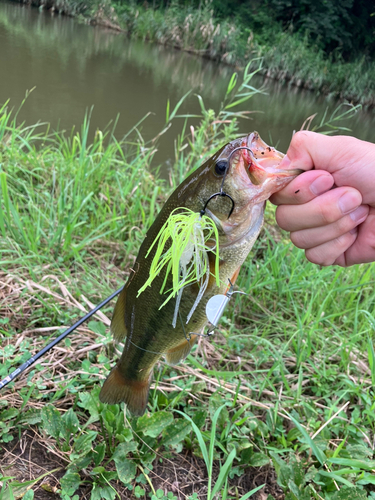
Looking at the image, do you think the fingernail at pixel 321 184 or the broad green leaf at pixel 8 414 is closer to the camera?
the fingernail at pixel 321 184

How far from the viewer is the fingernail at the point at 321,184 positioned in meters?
1.26

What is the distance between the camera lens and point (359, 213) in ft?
4.57

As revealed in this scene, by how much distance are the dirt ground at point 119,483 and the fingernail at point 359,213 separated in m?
A: 1.23

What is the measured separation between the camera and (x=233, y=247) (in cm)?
130

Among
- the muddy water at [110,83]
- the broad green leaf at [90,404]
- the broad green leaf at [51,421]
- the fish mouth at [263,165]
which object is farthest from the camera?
the muddy water at [110,83]

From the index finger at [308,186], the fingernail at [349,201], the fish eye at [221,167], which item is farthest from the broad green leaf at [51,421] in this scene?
the fingernail at [349,201]

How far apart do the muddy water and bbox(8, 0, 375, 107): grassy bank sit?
864mm

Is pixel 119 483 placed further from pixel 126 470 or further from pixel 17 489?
pixel 17 489

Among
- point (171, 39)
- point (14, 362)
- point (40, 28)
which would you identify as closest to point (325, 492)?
point (14, 362)

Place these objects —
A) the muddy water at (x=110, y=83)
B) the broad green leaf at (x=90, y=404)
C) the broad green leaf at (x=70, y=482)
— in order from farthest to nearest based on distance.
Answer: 1. the muddy water at (x=110, y=83)
2. the broad green leaf at (x=90, y=404)
3. the broad green leaf at (x=70, y=482)

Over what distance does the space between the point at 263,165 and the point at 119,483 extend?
1437mm

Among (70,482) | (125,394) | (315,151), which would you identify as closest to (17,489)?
(70,482)

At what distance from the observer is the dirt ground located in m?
1.38

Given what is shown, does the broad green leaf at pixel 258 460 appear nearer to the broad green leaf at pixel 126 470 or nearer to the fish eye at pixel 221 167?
the broad green leaf at pixel 126 470
